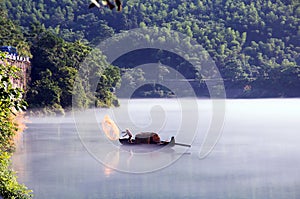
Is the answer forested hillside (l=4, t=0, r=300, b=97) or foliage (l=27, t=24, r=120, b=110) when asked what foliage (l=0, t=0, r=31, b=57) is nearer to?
foliage (l=27, t=24, r=120, b=110)

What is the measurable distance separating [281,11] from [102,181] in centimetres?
8494

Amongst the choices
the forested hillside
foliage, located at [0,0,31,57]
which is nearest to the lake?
foliage, located at [0,0,31,57]

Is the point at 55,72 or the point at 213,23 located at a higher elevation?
the point at 213,23

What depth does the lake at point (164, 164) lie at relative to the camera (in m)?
Answer: 17.7

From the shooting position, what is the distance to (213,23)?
10006 cm

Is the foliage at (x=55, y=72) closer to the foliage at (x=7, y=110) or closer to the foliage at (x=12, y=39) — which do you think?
the foliage at (x=12, y=39)

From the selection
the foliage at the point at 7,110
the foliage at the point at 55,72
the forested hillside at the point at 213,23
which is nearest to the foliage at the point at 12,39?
the foliage at the point at 55,72

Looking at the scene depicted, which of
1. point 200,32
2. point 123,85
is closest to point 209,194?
point 123,85

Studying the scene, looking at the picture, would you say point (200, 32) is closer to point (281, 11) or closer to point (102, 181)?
point (281, 11)

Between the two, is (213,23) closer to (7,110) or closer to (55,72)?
(55,72)

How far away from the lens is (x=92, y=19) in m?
97.1

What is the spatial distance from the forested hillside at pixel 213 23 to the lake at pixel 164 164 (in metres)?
51.7

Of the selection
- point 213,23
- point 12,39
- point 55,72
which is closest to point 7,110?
point 12,39

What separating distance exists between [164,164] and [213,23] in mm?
78258
